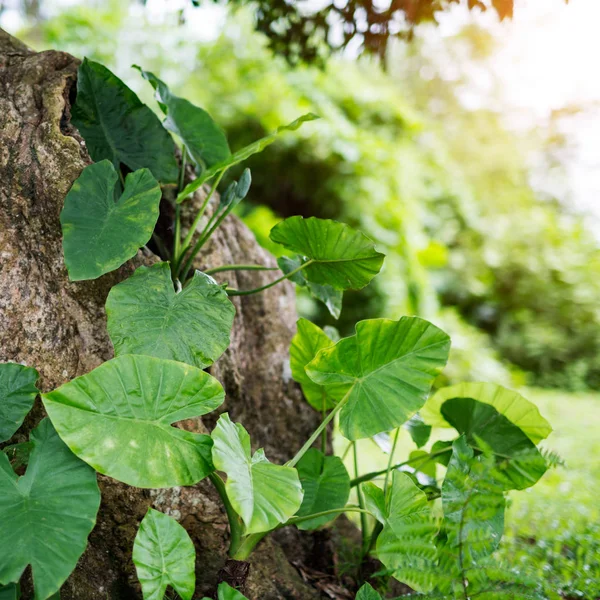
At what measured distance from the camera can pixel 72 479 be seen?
2.77 feet

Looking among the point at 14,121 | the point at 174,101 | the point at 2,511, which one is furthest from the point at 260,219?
the point at 2,511

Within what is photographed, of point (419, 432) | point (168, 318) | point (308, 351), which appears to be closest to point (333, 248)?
point (308, 351)

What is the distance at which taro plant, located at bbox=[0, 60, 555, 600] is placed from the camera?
0.82m

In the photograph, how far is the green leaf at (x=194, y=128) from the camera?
1408 millimetres

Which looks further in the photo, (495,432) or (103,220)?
(495,432)

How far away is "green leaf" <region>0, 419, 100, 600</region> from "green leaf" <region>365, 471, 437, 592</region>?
0.47m

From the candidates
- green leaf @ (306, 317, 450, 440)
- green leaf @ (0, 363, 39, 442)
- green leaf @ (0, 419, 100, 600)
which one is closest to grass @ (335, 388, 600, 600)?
green leaf @ (306, 317, 450, 440)

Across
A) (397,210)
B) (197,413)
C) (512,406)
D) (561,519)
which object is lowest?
(561,519)

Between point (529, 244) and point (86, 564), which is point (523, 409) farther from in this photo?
point (529, 244)

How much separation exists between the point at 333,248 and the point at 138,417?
533 millimetres

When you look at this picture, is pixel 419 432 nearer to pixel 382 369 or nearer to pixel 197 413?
pixel 382 369

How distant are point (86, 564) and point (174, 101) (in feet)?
3.59

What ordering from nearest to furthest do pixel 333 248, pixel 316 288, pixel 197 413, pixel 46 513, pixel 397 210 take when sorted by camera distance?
1. pixel 46 513
2. pixel 197 413
3. pixel 333 248
4. pixel 316 288
5. pixel 397 210

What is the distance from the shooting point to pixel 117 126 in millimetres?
1355
